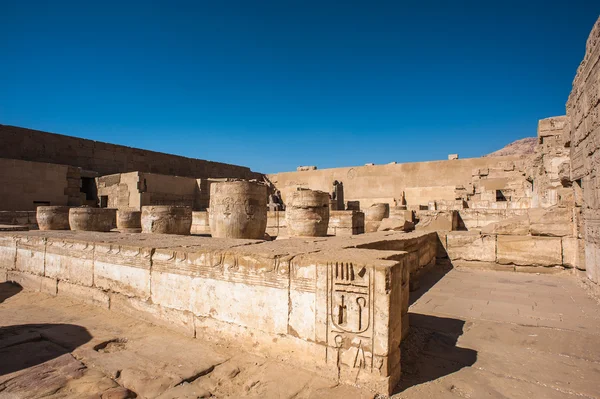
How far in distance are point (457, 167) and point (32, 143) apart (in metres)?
22.4

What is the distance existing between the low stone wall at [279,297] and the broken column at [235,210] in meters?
2.33

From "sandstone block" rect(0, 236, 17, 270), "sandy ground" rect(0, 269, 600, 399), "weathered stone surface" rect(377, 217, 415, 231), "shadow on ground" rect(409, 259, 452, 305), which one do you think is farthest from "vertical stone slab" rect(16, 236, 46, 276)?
"weathered stone surface" rect(377, 217, 415, 231)

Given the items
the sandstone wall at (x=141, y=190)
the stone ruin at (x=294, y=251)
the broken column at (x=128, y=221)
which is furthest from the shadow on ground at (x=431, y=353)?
the sandstone wall at (x=141, y=190)

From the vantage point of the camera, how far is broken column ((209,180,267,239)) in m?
6.34

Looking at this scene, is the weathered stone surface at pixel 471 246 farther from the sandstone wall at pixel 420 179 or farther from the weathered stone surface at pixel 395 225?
the sandstone wall at pixel 420 179

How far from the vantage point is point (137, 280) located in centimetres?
379

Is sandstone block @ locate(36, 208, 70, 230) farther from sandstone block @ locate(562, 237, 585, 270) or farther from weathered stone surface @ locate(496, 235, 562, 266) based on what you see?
sandstone block @ locate(562, 237, 585, 270)

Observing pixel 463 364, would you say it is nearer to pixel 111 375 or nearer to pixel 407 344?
pixel 407 344

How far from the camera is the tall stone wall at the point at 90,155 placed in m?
15.4

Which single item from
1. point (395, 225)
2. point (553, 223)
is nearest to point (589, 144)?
point (553, 223)

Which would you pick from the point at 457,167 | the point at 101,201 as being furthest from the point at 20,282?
the point at 457,167

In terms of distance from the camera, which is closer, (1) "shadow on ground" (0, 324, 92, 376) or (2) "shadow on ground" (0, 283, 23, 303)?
(1) "shadow on ground" (0, 324, 92, 376)

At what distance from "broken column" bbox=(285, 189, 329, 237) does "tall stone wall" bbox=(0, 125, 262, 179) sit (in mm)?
15264

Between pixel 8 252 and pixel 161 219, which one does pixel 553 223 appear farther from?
pixel 8 252
